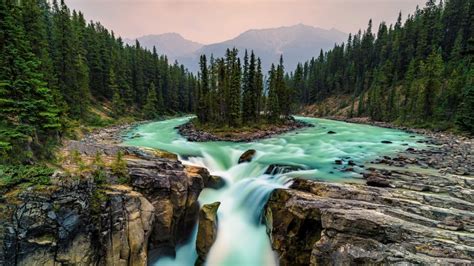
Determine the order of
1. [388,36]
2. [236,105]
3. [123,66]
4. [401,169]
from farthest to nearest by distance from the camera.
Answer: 1. [388,36]
2. [123,66]
3. [236,105]
4. [401,169]

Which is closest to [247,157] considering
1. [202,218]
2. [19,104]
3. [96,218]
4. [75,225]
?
[202,218]

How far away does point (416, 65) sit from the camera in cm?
6644

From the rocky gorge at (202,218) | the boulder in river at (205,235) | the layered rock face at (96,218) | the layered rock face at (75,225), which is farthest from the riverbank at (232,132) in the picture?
the layered rock face at (75,225)

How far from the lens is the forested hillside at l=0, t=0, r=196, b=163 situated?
1120 cm

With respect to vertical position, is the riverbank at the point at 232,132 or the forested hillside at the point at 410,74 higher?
the forested hillside at the point at 410,74

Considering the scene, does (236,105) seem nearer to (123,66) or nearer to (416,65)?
(123,66)

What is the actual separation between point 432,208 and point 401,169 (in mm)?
7216

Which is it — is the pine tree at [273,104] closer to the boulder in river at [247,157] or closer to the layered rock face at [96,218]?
the boulder in river at [247,157]

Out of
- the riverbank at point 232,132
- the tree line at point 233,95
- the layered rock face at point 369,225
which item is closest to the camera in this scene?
the layered rock face at point 369,225

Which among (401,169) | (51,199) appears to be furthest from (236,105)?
(51,199)

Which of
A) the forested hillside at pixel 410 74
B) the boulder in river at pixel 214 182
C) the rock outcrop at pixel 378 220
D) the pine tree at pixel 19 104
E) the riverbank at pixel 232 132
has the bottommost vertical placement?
the boulder in river at pixel 214 182

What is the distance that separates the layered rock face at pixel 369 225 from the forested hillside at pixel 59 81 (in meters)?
12.0

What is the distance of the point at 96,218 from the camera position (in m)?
9.16

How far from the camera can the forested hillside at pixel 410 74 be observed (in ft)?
137
